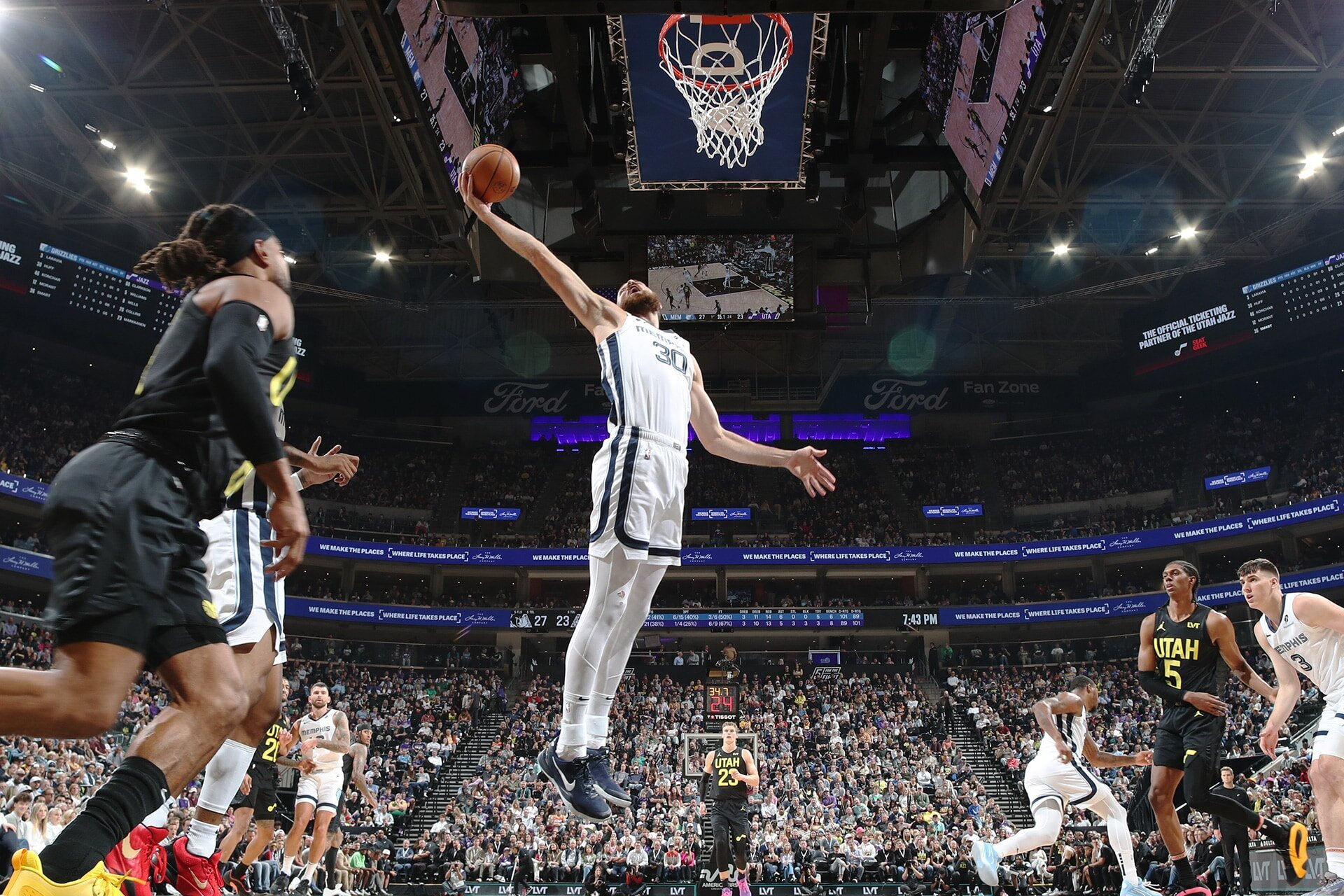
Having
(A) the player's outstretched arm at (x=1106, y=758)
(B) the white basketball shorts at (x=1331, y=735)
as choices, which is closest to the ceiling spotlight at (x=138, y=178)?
(A) the player's outstretched arm at (x=1106, y=758)

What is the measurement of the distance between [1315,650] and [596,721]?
4982 mm

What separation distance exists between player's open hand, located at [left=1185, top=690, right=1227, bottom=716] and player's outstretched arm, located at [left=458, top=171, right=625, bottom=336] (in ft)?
17.9

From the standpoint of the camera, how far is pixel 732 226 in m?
19.6

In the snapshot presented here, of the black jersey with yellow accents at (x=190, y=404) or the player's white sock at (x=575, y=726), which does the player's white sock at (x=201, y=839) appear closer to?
the player's white sock at (x=575, y=726)

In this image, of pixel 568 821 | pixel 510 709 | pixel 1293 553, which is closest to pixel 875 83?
pixel 568 821

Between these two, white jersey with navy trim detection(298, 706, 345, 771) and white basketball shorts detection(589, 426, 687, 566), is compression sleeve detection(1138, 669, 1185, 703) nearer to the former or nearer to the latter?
white basketball shorts detection(589, 426, 687, 566)

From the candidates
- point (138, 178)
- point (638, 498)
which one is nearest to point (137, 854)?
point (638, 498)

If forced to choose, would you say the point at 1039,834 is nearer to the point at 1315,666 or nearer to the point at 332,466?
the point at 1315,666

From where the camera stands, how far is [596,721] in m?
4.49

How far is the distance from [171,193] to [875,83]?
18.3 meters

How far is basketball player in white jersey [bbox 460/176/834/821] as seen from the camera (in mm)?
4344

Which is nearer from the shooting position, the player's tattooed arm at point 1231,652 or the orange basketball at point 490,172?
the orange basketball at point 490,172

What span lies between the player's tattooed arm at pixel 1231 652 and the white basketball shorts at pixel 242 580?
6.55 m

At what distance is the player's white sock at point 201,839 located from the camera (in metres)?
5.23
